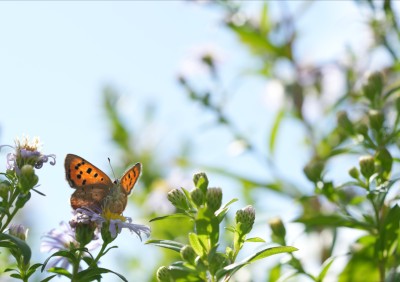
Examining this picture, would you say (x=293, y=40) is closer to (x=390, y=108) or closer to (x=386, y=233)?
(x=390, y=108)

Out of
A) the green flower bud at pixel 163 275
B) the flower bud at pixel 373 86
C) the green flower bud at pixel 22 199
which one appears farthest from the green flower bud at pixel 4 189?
the flower bud at pixel 373 86

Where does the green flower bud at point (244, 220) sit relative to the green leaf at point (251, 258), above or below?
above

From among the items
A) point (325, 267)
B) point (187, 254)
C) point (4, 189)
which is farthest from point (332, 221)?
point (4, 189)

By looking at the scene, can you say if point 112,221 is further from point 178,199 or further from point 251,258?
point 251,258

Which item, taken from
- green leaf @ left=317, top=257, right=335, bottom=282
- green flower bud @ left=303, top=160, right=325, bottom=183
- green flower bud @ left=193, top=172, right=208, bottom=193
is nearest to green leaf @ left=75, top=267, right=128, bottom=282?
green flower bud @ left=193, top=172, right=208, bottom=193

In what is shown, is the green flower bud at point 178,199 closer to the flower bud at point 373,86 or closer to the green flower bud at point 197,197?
the green flower bud at point 197,197

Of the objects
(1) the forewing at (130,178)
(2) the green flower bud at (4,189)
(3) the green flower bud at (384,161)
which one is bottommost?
(2) the green flower bud at (4,189)
